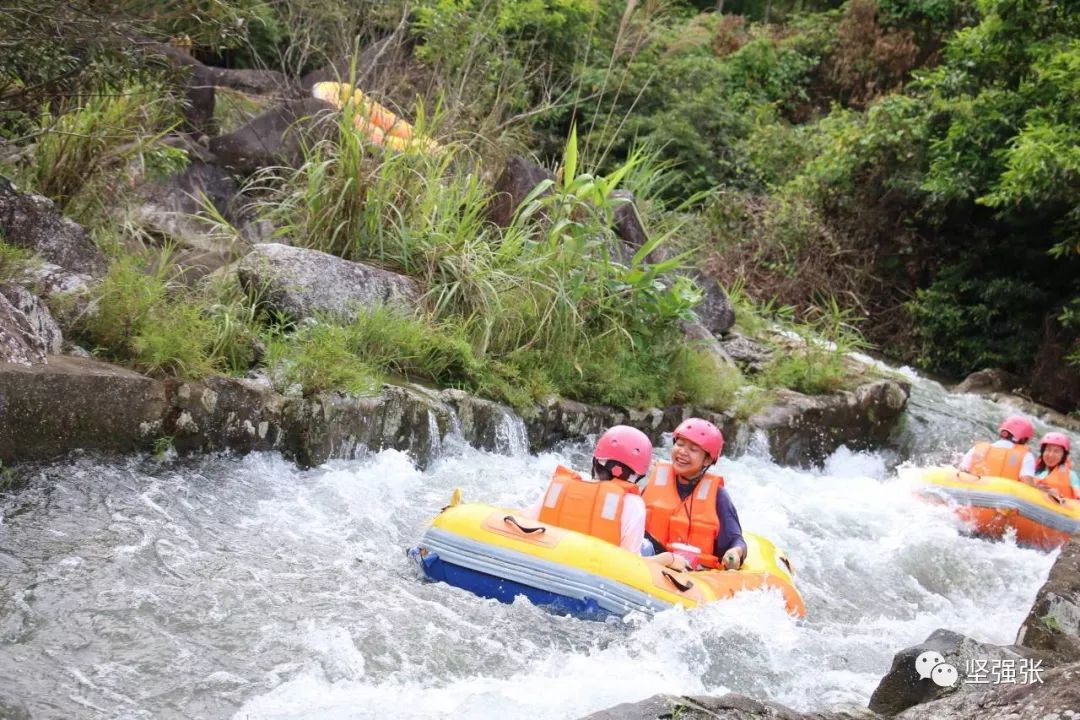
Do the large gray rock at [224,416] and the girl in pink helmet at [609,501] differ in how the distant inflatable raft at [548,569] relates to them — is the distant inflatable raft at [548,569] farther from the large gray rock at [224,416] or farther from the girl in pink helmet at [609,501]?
the large gray rock at [224,416]

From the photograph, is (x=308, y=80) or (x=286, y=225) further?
(x=308, y=80)

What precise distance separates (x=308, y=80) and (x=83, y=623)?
25.9 ft

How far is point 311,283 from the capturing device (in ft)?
22.6

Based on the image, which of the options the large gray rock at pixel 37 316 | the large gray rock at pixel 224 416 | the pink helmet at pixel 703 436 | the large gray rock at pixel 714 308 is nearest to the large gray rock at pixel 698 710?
the pink helmet at pixel 703 436

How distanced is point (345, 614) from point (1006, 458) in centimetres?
603

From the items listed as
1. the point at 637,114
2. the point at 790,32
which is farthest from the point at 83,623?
the point at 790,32

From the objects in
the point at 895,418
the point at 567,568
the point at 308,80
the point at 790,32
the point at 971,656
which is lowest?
the point at 895,418

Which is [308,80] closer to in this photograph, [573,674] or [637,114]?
[637,114]

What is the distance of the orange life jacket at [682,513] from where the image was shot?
5535mm

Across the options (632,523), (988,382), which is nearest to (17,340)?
(632,523)

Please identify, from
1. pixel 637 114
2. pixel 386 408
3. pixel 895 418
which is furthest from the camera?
pixel 637 114

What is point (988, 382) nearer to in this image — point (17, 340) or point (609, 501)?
point (609, 501)

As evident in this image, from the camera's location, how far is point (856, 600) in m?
5.93

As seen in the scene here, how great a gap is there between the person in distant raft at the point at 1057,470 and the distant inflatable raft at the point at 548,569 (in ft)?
14.7
